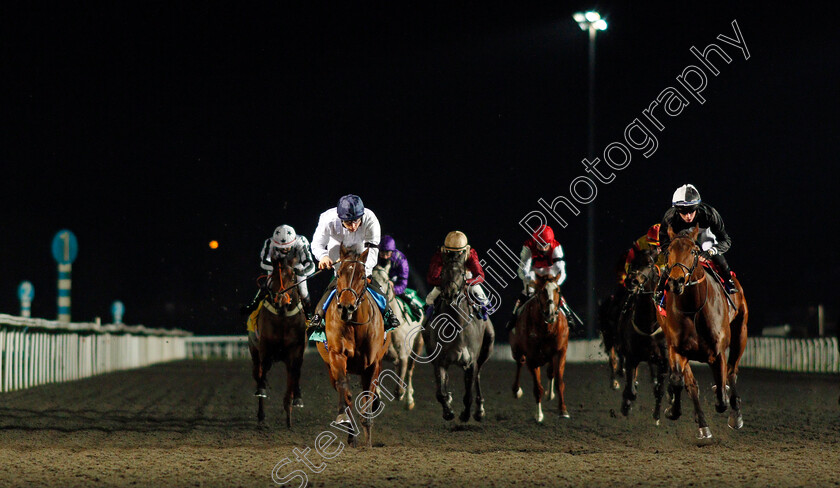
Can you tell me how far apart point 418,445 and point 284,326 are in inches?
114

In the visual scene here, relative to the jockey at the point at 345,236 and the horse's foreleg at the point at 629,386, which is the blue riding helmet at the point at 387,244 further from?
the horse's foreleg at the point at 629,386

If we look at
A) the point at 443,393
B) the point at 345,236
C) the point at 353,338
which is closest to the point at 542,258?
the point at 443,393

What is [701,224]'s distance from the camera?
1216cm

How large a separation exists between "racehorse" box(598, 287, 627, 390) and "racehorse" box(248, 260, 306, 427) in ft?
15.5

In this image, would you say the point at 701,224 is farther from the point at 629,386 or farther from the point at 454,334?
the point at 454,334

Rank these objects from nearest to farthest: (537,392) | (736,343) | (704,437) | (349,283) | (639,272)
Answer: (349,283) → (704,437) → (736,343) → (537,392) → (639,272)

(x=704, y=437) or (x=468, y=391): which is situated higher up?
(x=468, y=391)

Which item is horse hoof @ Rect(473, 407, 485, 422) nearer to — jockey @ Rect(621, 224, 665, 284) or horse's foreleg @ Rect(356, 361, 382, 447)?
horse's foreleg @ Rect(356, 361, 382, 447)

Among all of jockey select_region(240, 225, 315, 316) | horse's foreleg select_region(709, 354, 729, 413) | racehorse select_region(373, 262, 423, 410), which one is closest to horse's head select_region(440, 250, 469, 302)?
racehorse select_region(373, 262, 423, 410)

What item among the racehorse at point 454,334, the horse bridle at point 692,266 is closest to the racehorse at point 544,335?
the racehorse at point 454,334

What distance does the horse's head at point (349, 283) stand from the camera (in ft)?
35.0

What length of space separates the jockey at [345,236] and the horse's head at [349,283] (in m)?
0.22

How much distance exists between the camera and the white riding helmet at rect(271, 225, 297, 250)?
42.4 ft

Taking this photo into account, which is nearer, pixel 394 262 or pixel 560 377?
pixel 560 377
